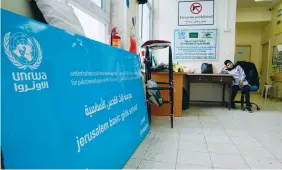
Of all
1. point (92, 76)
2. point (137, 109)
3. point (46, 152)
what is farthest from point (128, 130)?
point (46, 152)

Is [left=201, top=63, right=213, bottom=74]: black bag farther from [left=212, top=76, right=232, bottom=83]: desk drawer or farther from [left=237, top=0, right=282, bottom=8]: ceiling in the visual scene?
[left=237, top=0, right=282, bottom=8]: ceiling

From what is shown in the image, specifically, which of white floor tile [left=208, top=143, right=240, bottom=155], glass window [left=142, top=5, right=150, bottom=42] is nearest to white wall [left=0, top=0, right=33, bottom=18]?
white floor tile [left=208, top=143, right=240, bottom=155]

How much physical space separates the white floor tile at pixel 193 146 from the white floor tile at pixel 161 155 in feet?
0.50

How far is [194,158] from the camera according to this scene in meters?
1.73

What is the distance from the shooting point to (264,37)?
7641 mm

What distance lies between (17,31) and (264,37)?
8796 mm

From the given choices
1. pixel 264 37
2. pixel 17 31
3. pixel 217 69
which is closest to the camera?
pixel 17 31

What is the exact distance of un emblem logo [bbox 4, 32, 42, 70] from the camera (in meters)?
0.72

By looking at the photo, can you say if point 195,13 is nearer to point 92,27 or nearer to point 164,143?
point 92,27

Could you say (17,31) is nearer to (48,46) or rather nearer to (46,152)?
→ (48,46)

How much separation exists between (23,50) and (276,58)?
23.6 feet

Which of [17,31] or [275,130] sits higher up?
[17,31]

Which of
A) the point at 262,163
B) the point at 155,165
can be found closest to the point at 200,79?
the point at 262,163

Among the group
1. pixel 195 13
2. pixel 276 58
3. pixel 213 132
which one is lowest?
pixel 213 132
